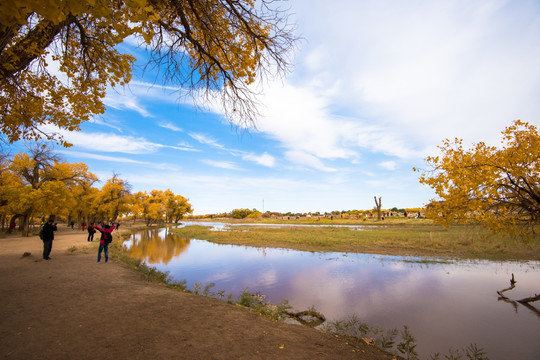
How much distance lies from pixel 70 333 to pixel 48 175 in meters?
29.8

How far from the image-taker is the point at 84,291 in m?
6.90

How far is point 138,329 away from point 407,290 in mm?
9361

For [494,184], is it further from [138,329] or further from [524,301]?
[138,329]

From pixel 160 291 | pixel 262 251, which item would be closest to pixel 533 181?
pixel 160 291

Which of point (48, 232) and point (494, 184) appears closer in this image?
point (494, 184)

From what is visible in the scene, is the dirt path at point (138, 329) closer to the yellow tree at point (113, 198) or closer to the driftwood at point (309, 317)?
the driftwood at point (309, 317)

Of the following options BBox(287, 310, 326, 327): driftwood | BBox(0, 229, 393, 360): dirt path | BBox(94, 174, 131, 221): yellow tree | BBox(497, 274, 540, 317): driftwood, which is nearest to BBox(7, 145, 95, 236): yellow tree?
BBox(94, 174, 131, 221): yellow tree

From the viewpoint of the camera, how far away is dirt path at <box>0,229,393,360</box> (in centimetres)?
383

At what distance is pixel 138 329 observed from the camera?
457cm

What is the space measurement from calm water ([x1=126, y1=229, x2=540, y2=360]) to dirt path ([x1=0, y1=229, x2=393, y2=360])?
254 cm

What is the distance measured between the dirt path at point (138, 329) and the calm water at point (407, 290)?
2543 millimetres

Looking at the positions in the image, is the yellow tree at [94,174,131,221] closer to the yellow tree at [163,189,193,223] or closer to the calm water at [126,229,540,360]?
the yellow tree at [163,189,193,223]

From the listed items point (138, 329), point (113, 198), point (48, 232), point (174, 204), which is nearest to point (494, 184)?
point (138, 329)

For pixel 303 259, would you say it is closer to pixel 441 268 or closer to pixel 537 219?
pixel 441 268
